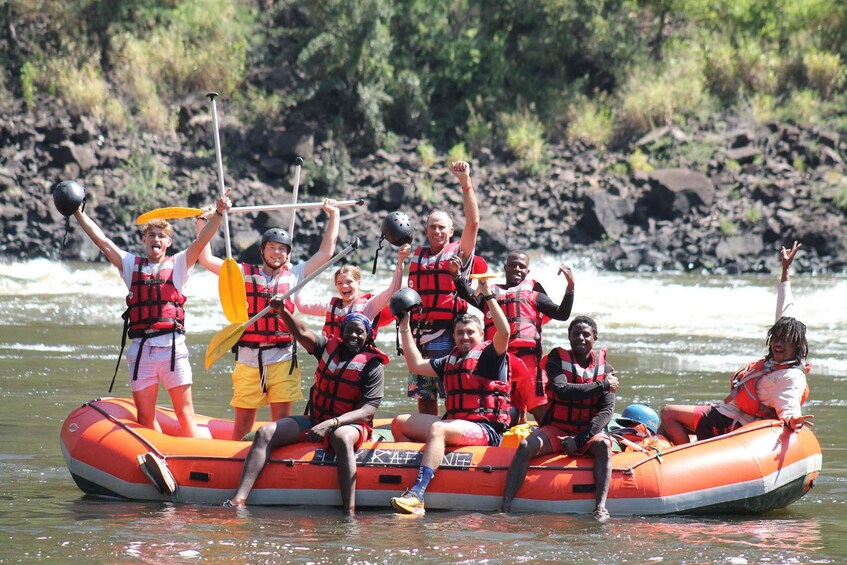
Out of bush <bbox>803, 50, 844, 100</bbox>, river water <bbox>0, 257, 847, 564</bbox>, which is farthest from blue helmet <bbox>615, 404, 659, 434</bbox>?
bush <bbox>803, 50, 844, 100</bbox>

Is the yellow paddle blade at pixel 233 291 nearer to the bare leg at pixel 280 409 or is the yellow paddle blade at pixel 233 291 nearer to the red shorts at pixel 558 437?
the bare leg at pixel 280 409

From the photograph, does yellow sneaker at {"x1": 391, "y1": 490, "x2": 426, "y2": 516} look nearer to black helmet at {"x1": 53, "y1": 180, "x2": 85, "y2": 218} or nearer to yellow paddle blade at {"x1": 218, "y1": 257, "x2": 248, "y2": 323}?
yellow paddle blade at {"x1": 218, "y1": 257, "x2": 248, "y2": 323}

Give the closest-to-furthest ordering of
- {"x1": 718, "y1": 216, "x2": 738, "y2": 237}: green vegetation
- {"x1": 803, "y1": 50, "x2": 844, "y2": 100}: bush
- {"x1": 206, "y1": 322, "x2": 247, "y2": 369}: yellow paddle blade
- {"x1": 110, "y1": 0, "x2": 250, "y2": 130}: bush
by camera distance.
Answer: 1. {"x1": 206, "y1": 322, "x2": 247, "y2": 369}: yellow paddle blade
2. {"x1": 718, "y1": 216, "x2": 738, "y2": 237}: green vegetation
3. {"x1": 110, "y1": 0, "x2": 250, "y2": 130}: bush
4. {"x1": 803, "y1": 50, "x2": 844, "y2": 100}: bush

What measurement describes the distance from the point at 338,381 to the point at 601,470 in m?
1.48

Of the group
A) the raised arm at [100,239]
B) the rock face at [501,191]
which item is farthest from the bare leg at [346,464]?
the rock face at [501,191]

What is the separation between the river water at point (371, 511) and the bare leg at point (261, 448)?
0.46 feet

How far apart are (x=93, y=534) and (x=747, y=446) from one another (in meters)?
3.44

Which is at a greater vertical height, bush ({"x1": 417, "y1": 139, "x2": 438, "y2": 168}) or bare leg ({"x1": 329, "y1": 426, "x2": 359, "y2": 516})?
bush ({"x1": 417, "y1": 139, "x2": 438, "y2": 168})

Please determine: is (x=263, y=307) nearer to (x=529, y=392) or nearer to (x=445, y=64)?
(x=529, y=392)

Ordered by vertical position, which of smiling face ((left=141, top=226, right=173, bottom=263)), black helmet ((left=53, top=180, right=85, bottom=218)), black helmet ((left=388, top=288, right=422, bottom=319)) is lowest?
black helmet ((left=388, top=288, right=422, bottom=319))

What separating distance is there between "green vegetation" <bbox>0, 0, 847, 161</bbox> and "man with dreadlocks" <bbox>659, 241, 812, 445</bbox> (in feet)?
61.5

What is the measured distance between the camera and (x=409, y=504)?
21.6 ft

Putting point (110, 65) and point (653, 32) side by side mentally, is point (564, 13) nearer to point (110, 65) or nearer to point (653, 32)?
point (653, 32)

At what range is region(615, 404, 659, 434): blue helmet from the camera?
24.5ft
